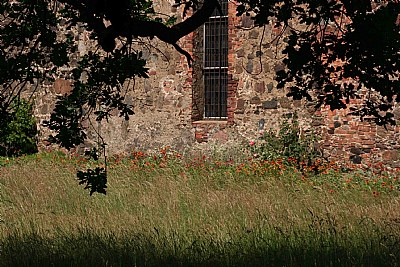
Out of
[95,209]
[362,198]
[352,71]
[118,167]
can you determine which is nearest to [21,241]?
[95,209]

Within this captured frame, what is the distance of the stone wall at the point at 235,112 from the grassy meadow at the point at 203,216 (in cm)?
54

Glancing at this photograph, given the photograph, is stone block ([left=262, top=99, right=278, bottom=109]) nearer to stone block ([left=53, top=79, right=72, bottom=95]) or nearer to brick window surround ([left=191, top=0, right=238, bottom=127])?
brick window surround ([left=191, top=0, right=238, bottom=127])

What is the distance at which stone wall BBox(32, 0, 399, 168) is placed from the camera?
14.3m

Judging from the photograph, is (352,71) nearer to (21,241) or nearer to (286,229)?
(286,229)

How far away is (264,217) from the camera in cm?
917

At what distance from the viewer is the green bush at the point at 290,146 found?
14.6m

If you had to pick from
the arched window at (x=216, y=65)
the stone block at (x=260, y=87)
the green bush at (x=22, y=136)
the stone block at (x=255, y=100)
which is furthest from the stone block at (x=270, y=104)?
the green bush at (x=22, y=136)

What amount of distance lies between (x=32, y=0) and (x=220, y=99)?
9304mm

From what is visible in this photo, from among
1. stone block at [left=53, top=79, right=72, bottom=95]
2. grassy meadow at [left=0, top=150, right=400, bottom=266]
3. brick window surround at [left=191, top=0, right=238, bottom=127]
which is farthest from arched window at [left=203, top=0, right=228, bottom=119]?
stone block at [left=53, top=79, right=72, bottom=95]

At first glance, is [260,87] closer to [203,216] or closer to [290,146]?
[290,146]

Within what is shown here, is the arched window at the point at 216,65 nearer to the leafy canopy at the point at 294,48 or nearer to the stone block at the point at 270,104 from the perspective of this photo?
the stone block at the point at 270,104

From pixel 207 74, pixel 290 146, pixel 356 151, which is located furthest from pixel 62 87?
pixel 356 151

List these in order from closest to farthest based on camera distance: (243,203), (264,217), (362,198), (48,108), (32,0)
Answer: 1. (32,0)
2. (264,217)
3. (243,203)
4. (362,198)
5. (48,108)

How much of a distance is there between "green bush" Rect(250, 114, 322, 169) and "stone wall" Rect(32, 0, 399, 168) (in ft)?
0.53
